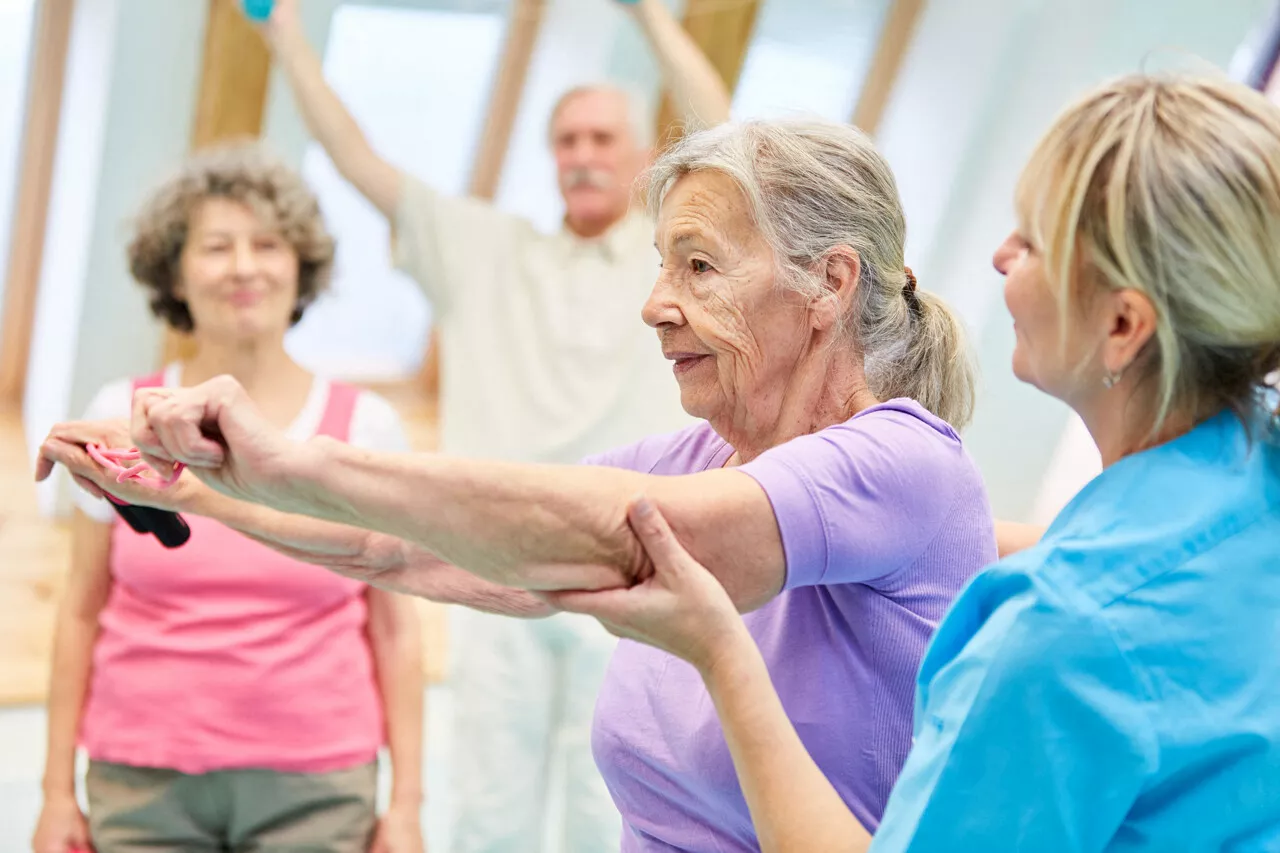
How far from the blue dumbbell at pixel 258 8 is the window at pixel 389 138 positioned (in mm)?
1251

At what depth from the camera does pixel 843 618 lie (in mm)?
1212

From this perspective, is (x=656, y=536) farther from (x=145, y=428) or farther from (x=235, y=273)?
(x=235, y=273)

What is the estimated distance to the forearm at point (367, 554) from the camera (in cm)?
139

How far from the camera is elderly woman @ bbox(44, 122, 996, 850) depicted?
3.39 feet

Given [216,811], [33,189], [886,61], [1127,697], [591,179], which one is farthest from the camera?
[886,61]

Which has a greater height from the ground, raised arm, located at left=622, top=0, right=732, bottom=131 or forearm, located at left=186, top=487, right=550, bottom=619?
raised arm, located at left=622, top=0, right=732, bottom=131

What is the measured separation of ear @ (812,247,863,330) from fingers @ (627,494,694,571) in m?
0.35

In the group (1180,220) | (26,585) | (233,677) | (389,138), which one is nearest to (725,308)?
(1180,220)

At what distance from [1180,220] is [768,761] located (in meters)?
0.48

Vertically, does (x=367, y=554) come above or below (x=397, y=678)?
above

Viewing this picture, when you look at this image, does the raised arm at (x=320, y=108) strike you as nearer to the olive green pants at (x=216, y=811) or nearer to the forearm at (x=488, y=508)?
the olive green pants at (x=216, y=811)

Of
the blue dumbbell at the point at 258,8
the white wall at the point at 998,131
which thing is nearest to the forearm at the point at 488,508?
the blue dumbbell at the point at 258,8

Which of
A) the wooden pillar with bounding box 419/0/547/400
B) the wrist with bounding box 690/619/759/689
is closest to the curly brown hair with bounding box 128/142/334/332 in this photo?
Answer: the wrist with bounding box 690/619/759/689

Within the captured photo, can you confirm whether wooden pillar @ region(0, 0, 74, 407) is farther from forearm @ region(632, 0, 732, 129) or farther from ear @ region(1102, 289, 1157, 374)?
ear @ region(1102, 289, 1157, 374)
